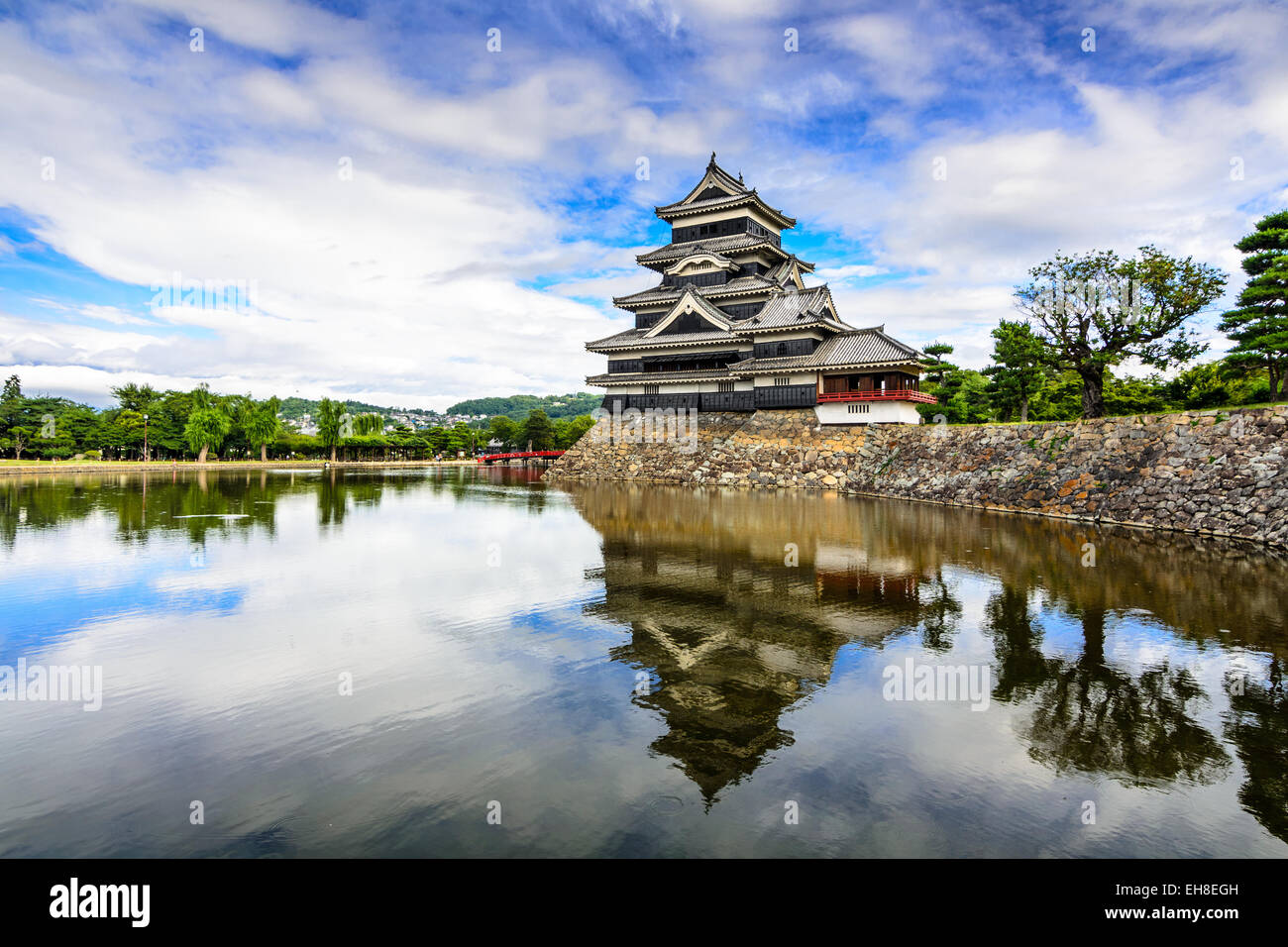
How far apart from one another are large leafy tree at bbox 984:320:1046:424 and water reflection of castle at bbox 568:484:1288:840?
1610 cm

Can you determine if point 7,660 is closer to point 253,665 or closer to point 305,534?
point 253,665

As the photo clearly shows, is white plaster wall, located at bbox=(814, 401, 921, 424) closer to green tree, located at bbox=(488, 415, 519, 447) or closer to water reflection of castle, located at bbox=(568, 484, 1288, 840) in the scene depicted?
water reflection of castle, located at bbox=(568, 484, 1288, 840)

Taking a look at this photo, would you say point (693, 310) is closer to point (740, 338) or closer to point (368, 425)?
point (740, 338)

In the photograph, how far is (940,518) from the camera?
23875 mm

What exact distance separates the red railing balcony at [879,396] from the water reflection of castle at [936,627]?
684 inches

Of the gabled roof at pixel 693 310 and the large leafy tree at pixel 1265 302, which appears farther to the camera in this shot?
the gabled roof at pixel 693 310

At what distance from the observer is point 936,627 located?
1012 cm

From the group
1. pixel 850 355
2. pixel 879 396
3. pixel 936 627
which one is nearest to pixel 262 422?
pixel 850 355

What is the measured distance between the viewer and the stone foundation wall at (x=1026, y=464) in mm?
19109

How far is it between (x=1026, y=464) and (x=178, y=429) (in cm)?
8140

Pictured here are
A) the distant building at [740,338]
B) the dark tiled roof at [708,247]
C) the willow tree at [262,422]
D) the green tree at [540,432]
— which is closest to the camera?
the distant building at [740,338]

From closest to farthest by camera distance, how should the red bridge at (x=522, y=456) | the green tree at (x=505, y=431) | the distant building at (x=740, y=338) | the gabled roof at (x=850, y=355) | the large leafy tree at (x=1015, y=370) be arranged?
the large leafy tree at (x=1015, y=370), the gabled roof at (x=850, y=355), the distant building at (x=740, y=338), the red bridge at (x=522, y=456), the green tree at (x=505, y=431)

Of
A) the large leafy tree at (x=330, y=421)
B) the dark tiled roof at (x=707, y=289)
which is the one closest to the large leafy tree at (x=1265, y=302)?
the dark tiled roof at (x=707, y=289)

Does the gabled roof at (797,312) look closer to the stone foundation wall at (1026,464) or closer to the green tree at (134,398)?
Result: the stone foundation wall at (1026,464)
